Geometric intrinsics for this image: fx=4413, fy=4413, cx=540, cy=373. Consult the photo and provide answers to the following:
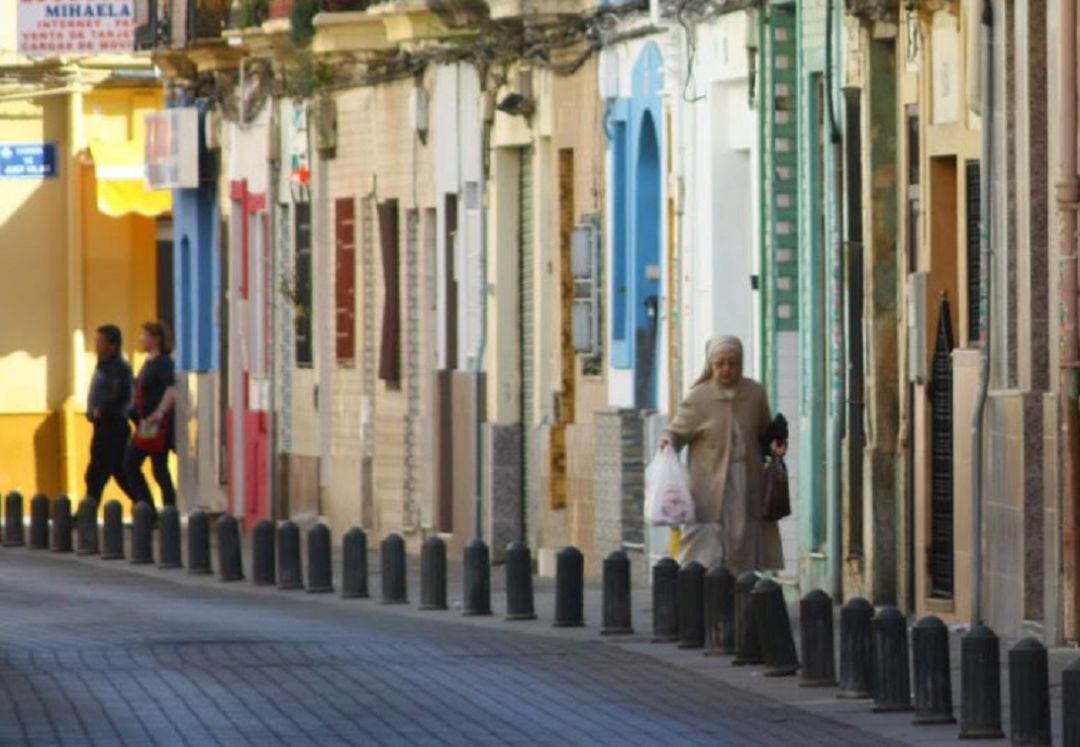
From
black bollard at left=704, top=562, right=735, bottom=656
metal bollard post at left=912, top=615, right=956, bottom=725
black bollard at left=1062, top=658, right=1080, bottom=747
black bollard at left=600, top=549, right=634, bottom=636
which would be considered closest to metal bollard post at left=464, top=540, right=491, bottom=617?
black bollard at left=600, top=549, right=634, bottom=636

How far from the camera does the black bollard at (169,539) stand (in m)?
31.8

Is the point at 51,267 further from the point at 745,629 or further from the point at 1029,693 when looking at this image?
the point at 1029,693

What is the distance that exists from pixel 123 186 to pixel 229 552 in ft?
54.9

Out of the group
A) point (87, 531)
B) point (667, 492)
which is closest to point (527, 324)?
point (87, 531)

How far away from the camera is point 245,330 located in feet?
135

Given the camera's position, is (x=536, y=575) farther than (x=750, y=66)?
Yes

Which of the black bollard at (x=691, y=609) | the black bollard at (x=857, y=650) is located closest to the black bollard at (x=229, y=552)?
the black bollard at (x=691, y=609)

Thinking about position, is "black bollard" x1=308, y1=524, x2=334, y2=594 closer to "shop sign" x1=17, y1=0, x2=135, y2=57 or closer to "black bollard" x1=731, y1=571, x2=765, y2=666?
"black bollard" x1=731, y1=571, x2=765, y2=666

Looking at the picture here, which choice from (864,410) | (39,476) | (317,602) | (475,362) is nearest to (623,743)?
(864,410)

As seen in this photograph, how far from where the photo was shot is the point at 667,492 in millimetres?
22203

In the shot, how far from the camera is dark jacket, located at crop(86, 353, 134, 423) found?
120ft

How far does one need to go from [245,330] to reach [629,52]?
38.4 feet

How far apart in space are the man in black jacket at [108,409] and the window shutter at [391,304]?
2198mm

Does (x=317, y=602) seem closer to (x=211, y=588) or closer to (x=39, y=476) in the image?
(x=211, y=588)
